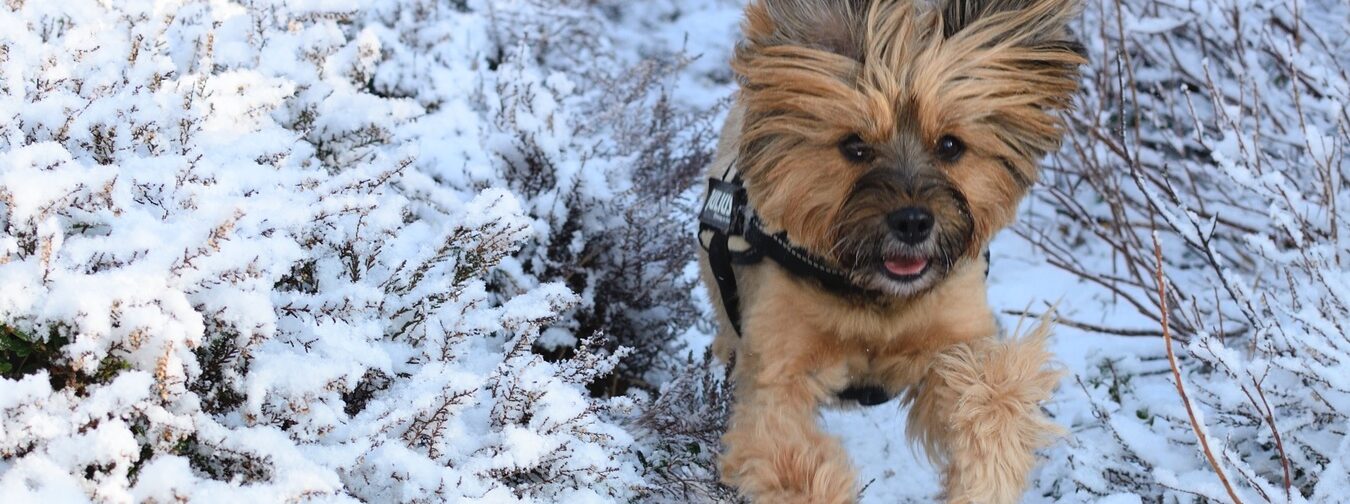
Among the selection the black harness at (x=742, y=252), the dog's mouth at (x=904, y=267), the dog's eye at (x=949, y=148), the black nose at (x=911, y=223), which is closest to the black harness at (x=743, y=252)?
the black harness at (x=742, y=252)

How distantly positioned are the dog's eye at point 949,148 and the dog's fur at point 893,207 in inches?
0.5

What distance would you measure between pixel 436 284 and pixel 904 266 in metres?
1.17

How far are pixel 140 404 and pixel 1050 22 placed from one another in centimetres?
235

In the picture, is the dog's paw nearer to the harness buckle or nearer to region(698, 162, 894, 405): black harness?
region(698, 162, 894, 405): black harness

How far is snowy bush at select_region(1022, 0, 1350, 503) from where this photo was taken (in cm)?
336

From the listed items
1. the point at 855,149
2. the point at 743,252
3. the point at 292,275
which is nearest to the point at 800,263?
the point at 743,252

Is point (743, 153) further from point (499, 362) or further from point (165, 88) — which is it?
point (165, 88)

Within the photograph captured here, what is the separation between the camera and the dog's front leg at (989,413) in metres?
3.07

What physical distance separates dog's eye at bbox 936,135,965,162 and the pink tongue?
0.88ft

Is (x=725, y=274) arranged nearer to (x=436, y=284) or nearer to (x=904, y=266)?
(x=904, y=266)

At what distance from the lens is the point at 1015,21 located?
3199 millimetres

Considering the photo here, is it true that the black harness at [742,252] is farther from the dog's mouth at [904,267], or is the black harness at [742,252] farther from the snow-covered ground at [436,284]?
the snow-covered ground at [436,284]

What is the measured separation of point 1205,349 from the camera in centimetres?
322

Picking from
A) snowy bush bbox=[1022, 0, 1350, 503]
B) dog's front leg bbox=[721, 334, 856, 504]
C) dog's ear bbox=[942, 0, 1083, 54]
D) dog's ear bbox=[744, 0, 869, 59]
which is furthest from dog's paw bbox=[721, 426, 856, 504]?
dog's ear bbox=[942, 0, 1083, 54]
